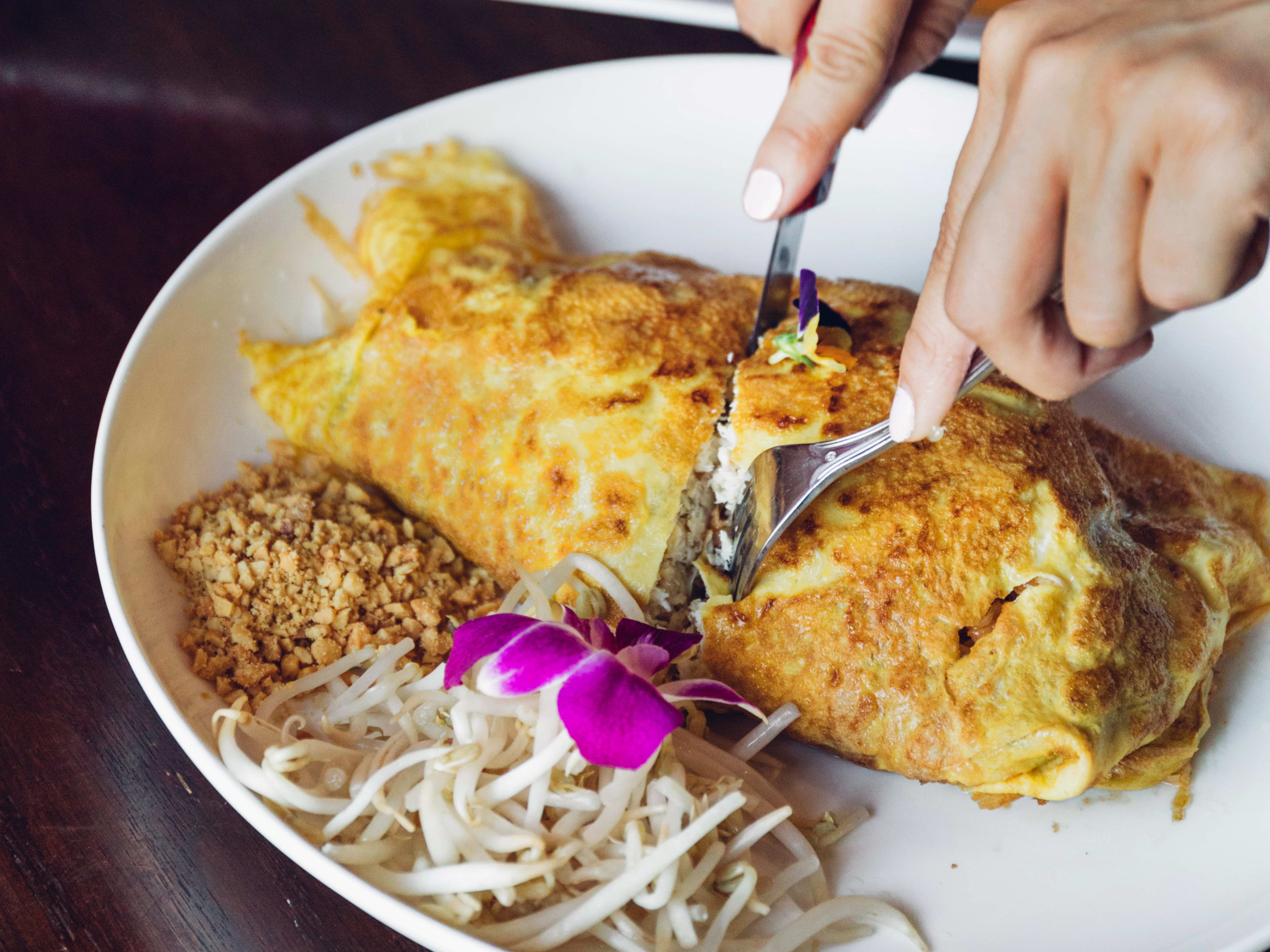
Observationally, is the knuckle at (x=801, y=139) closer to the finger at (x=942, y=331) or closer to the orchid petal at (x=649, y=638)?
the finger at (x=942, y=331)

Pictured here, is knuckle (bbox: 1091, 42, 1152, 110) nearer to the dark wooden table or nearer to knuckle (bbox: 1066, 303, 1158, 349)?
knuckle (bbox: 1066, 303, 1158, 349)

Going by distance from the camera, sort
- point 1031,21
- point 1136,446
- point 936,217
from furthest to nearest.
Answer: point 936,217 < point 1136,446 < point 1031,21

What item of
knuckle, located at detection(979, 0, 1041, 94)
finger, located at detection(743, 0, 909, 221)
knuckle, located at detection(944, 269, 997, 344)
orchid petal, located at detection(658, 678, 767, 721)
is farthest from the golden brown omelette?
knuckle, located at detection(979, 0, 1041, 94)

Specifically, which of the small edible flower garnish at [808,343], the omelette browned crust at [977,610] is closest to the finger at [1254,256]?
the omelette browned crust at [977,610]

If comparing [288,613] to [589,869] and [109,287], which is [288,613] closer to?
[589,869]

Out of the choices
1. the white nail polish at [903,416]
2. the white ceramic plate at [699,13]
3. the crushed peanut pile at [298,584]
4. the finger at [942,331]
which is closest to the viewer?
the finger at [942,331]

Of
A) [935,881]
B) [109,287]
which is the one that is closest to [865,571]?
[935,881]

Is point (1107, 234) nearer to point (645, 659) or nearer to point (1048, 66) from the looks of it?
point (1048, 66)
